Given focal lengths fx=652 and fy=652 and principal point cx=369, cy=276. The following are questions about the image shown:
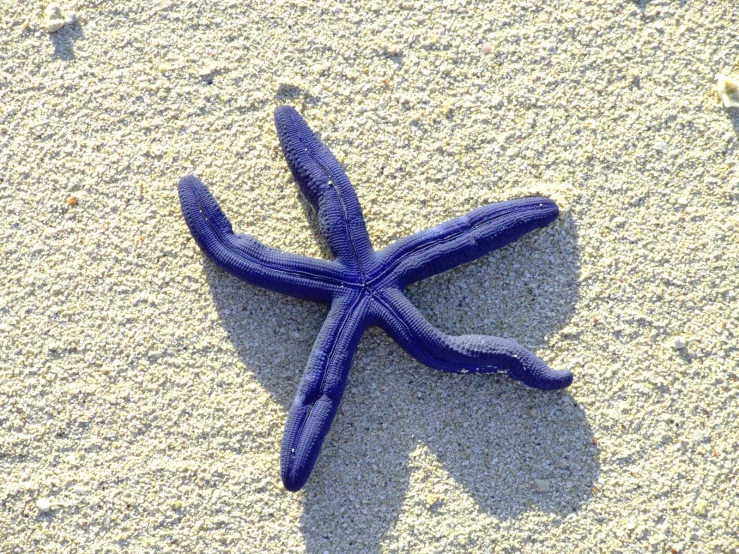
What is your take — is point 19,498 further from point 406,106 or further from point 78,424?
point 406,106

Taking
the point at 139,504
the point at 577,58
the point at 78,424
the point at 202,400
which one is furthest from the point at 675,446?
the point at 78,424

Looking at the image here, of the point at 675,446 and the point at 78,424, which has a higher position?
the point at 675,446

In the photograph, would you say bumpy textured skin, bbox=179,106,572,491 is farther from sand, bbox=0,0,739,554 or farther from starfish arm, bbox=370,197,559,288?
sand, bbox=0,0,739,554

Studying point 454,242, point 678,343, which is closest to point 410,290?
point 454,242

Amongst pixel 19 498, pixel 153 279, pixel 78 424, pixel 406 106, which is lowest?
pixel 19 498

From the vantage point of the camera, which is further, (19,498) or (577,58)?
(577,58)

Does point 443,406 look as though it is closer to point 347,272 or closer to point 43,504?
point 347,272
